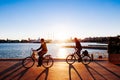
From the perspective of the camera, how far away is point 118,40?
19734mm

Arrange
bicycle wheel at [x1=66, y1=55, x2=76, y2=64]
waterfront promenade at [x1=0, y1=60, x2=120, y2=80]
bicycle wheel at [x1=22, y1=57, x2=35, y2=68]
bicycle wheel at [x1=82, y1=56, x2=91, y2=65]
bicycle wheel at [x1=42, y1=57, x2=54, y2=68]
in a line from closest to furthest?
waterfront promenade at [x1=0, y1=60, x2=120, y2=80]
bicycle wheel at [x1=22, y1=57, x2=35, y2=68]
bicycle wheel at [x1=42, y1=57, x2=54, y2=68]
bicycle wheel at [x1=66, y1=55, x2=76, y2=64]
bicycle wheel at [x1=82, y1=56, x2=91, y2=65]

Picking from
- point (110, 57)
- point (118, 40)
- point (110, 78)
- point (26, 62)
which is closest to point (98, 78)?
point (110, 78)

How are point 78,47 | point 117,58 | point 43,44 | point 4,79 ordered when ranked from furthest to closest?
point 117,58 < point 78,47 < point 43,44 < point 4,79

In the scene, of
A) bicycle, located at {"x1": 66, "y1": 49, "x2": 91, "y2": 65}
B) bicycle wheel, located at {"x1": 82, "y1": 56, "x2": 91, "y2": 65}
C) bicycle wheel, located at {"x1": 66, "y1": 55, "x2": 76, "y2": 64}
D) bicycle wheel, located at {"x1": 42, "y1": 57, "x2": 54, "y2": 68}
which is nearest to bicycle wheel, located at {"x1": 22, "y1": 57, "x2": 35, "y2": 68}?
bicycle wheel, located at {"x1": 42, "y1": 57, "x2": 54, "y2": 68}

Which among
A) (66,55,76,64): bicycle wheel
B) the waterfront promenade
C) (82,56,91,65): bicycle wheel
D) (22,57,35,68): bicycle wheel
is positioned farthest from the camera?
(82,56,91,65): bicycle wheel

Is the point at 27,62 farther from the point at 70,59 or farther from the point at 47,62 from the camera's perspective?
the point at 70,59

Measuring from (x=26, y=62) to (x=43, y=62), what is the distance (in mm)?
1227

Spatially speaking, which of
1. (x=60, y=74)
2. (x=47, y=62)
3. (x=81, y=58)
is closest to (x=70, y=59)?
(x=81, y=58)

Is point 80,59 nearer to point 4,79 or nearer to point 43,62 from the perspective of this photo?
point 43,62

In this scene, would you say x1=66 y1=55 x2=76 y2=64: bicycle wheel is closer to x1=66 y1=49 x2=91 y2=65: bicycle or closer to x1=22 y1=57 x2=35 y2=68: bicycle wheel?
x1=66 y1=49 x2=91 y2=65: bicycle

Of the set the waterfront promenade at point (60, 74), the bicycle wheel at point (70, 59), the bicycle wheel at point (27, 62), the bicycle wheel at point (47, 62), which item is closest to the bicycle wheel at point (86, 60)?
the bicycle wheel at point (70, 59)

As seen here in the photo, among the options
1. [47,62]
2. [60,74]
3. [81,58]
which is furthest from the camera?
[81,58]

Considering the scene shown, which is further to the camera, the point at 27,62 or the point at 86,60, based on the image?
the point at 86,60

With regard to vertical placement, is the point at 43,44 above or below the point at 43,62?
above
